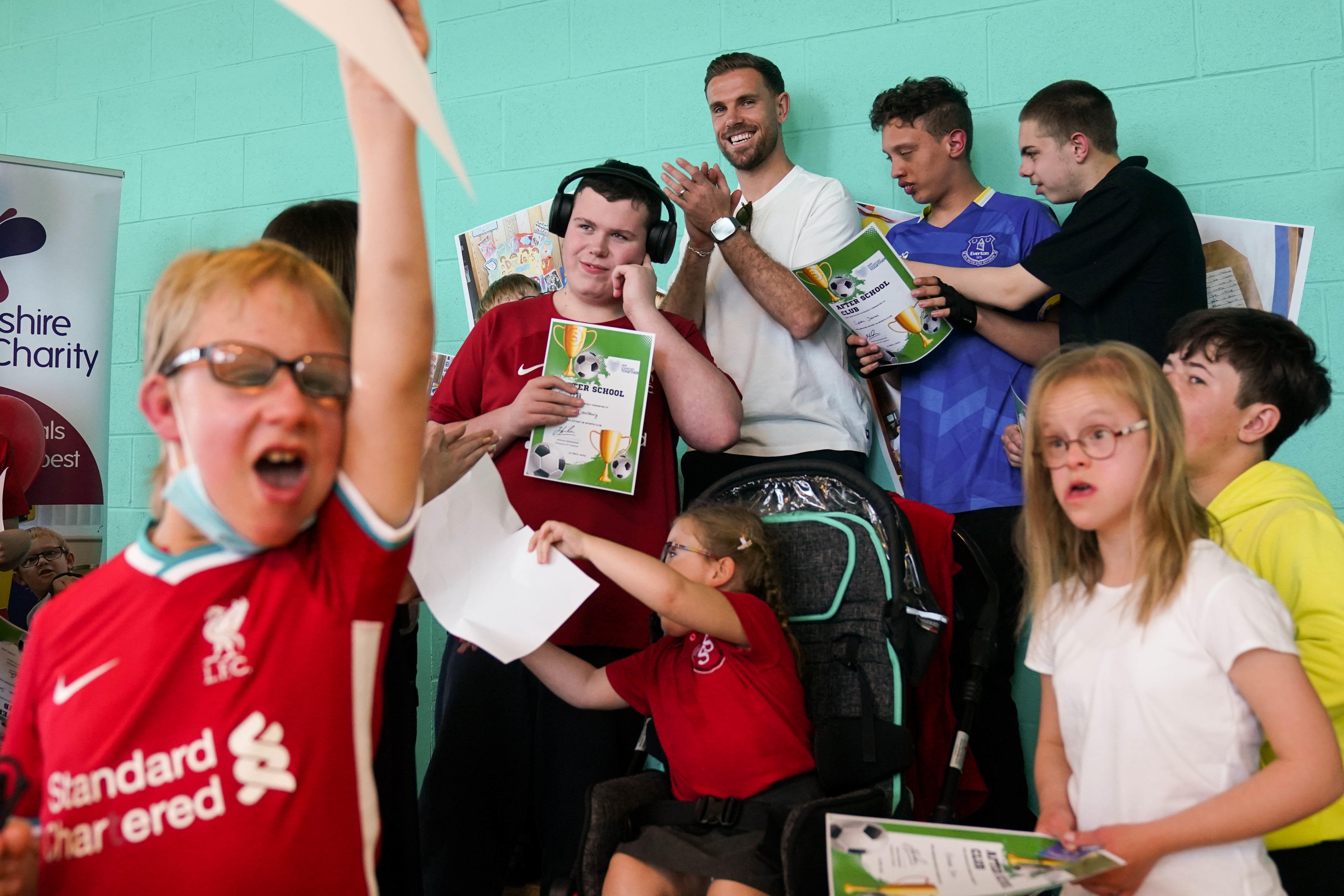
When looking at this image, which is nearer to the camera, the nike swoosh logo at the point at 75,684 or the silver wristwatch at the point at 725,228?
the nike swoosh logo at the point at 75,684

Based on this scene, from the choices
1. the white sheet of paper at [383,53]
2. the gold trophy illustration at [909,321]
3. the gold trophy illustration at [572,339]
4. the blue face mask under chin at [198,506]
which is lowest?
the blue face mask under chin at [198,506]

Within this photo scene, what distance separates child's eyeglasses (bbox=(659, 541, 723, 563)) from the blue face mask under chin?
1.07 meters

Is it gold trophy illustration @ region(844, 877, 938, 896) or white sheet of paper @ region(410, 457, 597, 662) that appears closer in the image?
gold trophy illustration @ region(844, 877, 938, 896)

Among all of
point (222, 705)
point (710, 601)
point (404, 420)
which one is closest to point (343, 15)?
point (404, 420)

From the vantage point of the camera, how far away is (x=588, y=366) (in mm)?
1940

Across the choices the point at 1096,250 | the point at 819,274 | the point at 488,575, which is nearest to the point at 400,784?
the point at 488,575

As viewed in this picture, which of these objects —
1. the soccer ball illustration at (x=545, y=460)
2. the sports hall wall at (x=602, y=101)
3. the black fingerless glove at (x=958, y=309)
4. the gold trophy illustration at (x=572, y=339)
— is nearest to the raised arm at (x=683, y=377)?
the gold trophy illustration at (x=572, y=339)

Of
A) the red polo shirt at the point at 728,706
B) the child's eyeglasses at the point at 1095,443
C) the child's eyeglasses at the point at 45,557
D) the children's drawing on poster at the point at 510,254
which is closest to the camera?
the child's eyeglasses at the point at 1095,443

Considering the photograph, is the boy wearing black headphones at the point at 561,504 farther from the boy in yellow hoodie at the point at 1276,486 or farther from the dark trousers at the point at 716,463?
the boy in yellow hoodie at the point at 1276,486

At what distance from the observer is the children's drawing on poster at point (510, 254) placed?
10.1 feet

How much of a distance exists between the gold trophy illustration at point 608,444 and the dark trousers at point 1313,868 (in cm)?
116

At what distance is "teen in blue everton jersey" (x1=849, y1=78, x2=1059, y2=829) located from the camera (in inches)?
90.7

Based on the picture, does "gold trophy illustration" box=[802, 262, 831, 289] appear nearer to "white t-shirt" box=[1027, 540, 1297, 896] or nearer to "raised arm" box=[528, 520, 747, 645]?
"raised arm" box=[528, 520, 747, 645]

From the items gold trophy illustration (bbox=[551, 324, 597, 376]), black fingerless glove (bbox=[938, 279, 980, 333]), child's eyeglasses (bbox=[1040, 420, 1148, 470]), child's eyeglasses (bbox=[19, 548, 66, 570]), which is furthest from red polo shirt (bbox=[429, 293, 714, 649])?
child's eyeglasses (bbox=[19, 548, 66, 570])
